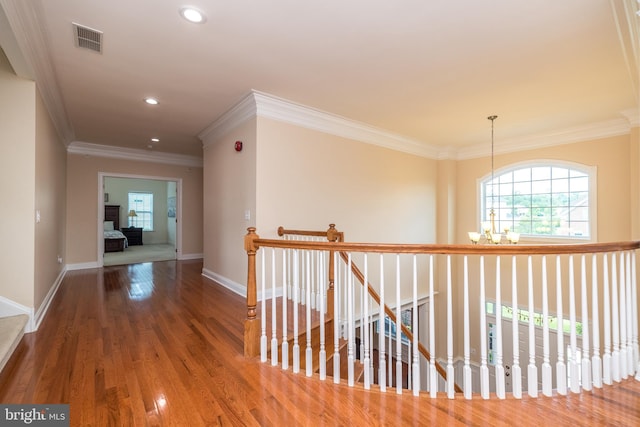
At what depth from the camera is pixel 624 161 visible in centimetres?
438

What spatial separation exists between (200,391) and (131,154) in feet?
19.7

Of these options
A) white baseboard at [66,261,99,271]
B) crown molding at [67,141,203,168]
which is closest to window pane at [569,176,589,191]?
crown molding at [67,141,203,168]

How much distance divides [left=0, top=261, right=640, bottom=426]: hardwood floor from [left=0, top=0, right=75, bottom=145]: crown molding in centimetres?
238

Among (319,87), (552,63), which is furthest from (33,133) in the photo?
(552,63)

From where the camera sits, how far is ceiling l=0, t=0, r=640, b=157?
2107 mm

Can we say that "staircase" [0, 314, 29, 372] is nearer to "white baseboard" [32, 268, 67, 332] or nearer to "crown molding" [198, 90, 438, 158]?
"white baseboard" [32, 268, 67, 332]

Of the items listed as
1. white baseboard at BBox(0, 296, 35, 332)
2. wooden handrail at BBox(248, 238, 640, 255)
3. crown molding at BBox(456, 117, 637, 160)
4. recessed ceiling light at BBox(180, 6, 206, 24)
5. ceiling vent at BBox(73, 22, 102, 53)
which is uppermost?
recessed ceiling light at BBox(180, 6, 206, 24)

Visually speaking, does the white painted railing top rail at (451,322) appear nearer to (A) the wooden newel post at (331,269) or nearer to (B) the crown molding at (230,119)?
(A) the wooden newel post at (331,269)

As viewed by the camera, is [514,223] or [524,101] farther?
[514,223]

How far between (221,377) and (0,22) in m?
2.85

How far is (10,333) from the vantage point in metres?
2.33

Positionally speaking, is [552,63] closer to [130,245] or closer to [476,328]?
[476,328]

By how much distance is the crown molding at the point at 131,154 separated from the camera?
18.6 feet

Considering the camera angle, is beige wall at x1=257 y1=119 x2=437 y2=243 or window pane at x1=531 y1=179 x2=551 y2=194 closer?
beige wall at x1=257 y1=119 x2=437 y2=243
